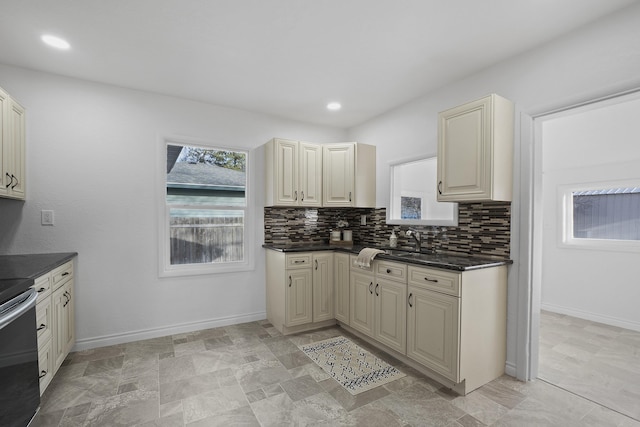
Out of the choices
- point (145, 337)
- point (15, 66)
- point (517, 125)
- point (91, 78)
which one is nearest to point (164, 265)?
point (145, 337)

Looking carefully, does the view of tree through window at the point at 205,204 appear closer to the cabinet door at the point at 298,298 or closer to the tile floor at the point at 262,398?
the cabinet door at the point at 298,298

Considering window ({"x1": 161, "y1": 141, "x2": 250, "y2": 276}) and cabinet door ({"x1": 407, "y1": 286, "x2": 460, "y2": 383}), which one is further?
window ({"x1": 161, "y1": 141, "x2": 250, "y2": 276})

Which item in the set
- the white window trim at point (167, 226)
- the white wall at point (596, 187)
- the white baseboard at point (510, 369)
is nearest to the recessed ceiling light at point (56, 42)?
the white window trim at point (167, 226)

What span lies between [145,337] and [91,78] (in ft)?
8.59

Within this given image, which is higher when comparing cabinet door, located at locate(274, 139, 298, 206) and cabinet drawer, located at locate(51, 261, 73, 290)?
cabinet door, located at locate(274, 139, 298, 206)

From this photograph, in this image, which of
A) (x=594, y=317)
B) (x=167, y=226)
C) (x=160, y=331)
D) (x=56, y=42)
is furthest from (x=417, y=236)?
(x=56, y=42)

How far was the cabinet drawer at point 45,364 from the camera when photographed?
1971 millimetres

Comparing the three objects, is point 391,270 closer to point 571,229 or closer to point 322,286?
point 322,286

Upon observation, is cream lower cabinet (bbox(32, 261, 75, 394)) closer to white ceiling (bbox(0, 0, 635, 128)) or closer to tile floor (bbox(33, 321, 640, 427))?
tile floor (bbox(33, 321, 640, 427))

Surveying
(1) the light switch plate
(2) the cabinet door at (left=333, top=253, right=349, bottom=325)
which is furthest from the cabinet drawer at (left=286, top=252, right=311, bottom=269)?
(1) the light switch plate

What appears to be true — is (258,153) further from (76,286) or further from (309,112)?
(76,286)

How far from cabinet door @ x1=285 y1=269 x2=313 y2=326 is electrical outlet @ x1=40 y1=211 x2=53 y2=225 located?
2285 millimetres

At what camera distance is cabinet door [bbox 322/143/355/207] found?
381 centimetres

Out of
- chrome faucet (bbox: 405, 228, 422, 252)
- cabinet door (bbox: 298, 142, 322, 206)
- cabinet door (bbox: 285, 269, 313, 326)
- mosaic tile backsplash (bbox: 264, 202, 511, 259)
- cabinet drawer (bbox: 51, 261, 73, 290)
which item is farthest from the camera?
cabinet door (bbox: 298, 142, 322, 206)
